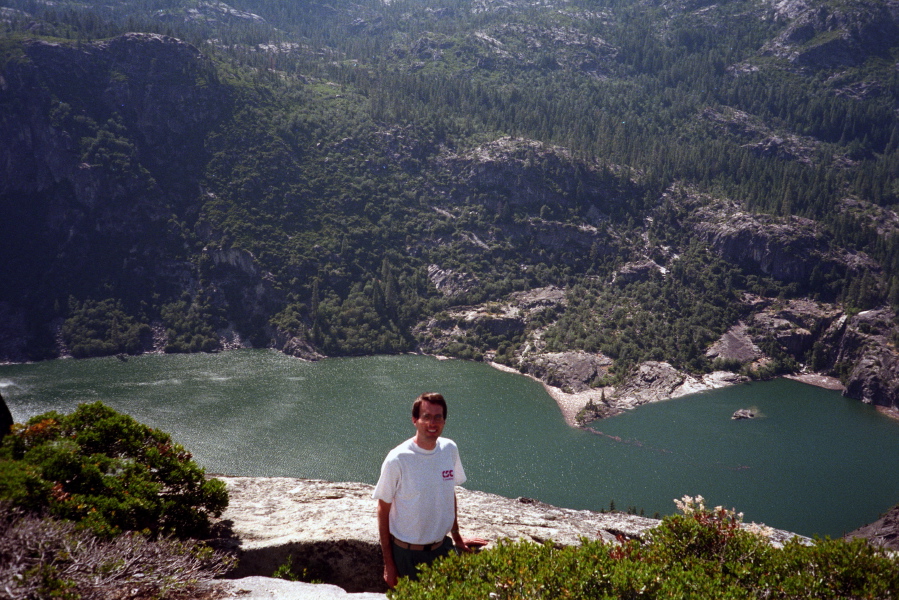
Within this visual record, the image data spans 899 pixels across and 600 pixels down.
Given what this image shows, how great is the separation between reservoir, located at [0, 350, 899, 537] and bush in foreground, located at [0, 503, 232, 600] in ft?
188

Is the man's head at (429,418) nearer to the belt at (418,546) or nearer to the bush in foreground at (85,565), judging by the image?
the belt at (418,546)

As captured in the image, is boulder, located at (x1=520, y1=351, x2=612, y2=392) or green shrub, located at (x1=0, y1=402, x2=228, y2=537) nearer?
green shrub, located at (x1=0, y1=402, x2=228, y2=537)

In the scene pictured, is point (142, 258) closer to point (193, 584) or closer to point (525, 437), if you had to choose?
point (525, 437)

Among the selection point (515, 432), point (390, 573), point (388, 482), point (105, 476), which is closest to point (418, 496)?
point (388, 482)

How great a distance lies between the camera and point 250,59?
188875mm

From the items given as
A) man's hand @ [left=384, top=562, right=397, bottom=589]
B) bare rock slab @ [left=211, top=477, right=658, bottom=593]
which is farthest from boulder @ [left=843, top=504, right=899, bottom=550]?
man's hand @ [left=384, top=562, right=397, bottom=589]

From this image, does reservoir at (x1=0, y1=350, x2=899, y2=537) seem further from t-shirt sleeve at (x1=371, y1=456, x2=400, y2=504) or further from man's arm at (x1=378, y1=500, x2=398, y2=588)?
t-shirt sleeve at (x1=371, y1=456, x2=400, y2=504)

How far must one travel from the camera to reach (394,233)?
485ft

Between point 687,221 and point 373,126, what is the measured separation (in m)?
92.2

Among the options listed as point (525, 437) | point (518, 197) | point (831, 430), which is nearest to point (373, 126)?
point (518, 197)

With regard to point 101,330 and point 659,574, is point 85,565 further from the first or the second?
point 101,330

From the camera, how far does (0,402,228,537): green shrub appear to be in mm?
8484

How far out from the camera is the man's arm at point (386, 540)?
8.16m

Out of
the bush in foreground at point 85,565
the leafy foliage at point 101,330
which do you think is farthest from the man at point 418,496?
the leafy foliage at point 101,330
